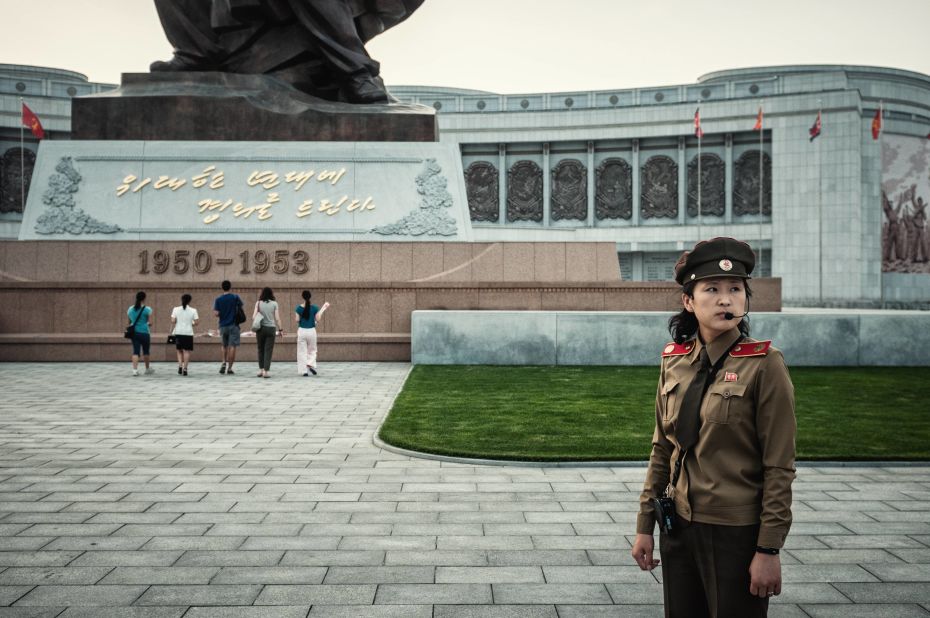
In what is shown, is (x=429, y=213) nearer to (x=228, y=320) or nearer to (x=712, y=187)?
(x=228, y=320)

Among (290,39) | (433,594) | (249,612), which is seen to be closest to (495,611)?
(433,594)

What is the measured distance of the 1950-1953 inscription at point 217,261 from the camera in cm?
1709

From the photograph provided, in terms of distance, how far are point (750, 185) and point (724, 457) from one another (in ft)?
140

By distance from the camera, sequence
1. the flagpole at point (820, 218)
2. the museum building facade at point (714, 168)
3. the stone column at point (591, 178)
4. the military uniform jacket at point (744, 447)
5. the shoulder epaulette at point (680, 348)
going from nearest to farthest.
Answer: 1. the military uniform jacket at point (744, 447)
2. the shoulder epaulette at point (680, 348)
3. the flagpole at point (820, 218)
4. the museum building facade at point (714, 168)
5. the stone column at point (591, 178)

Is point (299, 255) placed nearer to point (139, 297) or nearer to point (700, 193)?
point (139, 297)

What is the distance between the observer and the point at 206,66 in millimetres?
19062

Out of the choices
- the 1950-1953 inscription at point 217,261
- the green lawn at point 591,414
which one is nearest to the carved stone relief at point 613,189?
the 1950-1953 inscription at point 217,261

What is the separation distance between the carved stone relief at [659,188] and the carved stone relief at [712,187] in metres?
1.12

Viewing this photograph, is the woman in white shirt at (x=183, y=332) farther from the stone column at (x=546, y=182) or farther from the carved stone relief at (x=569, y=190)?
the stone column at (x=546, y=182)

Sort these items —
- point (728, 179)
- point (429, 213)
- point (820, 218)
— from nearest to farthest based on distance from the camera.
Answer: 1. point (429, 213)
2. point (820, 218)
3. point (728, 179)

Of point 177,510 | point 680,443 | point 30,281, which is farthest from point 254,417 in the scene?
point 30,281

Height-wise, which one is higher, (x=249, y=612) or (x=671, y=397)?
(x=671, y=397)

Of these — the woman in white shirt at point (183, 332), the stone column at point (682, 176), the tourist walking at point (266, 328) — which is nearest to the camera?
the tourist walking at point (266, 328)

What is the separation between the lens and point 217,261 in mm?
17141
